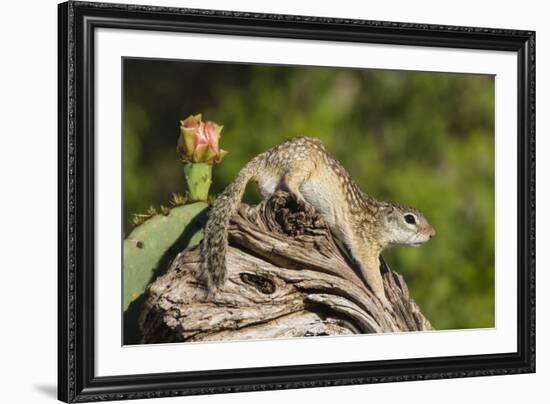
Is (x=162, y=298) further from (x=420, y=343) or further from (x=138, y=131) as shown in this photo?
(x=420, y=343)

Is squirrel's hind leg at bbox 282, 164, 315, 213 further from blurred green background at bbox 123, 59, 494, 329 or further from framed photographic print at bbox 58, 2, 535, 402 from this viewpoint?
blurred green background at bbox 123, 59, 494, 329

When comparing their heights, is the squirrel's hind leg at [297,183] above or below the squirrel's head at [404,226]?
above

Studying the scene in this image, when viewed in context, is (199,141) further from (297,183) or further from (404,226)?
(404,226)

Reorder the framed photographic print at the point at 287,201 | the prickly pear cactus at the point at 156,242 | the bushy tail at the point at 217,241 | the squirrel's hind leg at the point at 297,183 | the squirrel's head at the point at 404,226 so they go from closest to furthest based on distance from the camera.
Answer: the framed photographic print at the point at 287,201
the prickly pear cactus at the point at 156,242
the bushy tail at the point at 217,241
the squirrel's hind leg at the point at 297,183
the squirrel's head at the point at 404,226

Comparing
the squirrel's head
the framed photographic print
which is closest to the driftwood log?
the framed photographic print

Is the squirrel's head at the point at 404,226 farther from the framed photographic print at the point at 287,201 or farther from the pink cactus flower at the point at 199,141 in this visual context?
the pink cactus flower at the point at 199,141

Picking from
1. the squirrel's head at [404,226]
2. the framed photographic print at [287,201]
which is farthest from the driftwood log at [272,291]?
the squirrel's head at [404,226]

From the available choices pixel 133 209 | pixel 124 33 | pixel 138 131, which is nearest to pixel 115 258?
pixel 133 209
